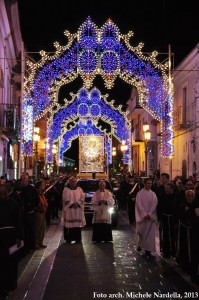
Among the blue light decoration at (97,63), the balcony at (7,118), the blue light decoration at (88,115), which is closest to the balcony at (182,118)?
the blue light decoration at (88,115)

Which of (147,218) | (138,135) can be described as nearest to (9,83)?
(147,218)

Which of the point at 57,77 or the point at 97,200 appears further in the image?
the point at 57,77

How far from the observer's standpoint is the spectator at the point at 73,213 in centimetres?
1567

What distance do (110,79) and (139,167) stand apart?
34190 millimetres

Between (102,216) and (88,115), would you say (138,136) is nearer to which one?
(88,115)

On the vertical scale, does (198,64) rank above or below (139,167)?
above

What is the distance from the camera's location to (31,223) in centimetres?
1426

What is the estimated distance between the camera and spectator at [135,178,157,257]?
1321cm

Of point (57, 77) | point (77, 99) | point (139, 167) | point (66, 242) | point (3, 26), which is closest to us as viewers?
point (66, 242)

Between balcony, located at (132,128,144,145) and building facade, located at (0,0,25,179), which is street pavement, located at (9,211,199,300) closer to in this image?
building facade, located at (0,0,25,179)

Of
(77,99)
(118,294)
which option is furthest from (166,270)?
(77,99)

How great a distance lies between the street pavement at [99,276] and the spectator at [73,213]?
730 mm

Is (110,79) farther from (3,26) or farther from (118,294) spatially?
(118,294)

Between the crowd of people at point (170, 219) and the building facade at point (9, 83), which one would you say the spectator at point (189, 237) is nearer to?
the crowd of people at point (170, 219)
